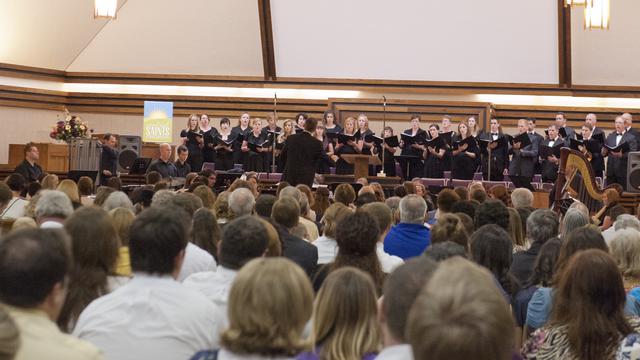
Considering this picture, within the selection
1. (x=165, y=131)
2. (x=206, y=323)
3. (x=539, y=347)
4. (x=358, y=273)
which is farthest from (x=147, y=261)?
(x=165, y=131)

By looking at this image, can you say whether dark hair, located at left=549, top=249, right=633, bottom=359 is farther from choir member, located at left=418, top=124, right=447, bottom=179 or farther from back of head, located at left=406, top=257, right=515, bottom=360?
choir member, located at left=418, top=124, right=447, bottom=179

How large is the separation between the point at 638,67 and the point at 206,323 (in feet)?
56.5

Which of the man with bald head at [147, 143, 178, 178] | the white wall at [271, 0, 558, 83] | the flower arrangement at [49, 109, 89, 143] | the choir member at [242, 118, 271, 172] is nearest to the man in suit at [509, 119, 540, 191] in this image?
the white wall at [271, 0, 558, 83]

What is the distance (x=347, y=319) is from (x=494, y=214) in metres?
3.35

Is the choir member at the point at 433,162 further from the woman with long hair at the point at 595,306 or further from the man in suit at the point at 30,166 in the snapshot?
the woman with long hair at the point at 595,306

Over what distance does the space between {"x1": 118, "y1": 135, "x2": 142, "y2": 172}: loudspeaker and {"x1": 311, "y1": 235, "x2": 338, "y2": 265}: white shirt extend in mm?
11408

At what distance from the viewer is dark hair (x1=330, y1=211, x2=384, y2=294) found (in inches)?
168

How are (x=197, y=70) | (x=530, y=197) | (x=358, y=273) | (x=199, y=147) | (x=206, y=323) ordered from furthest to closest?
(x=197, y=70), (x=199, y=147), (x=530, y=197), (x=206, y=323), (x=358, y=273)

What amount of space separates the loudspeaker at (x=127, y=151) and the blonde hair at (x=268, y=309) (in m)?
14.3

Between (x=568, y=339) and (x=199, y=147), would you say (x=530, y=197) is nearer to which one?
(x=568, y=339)

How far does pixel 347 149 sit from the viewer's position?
16.1 m

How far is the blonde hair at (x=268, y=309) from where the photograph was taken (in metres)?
2.45

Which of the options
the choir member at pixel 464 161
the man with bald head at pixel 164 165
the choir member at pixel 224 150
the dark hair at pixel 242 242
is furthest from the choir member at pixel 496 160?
the dark hair at pixel 242 242

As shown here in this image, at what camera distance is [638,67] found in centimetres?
1878
